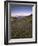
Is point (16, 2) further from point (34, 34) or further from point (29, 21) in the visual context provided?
point (34, 34)

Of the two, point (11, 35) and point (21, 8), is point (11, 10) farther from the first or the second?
point (11, 35)

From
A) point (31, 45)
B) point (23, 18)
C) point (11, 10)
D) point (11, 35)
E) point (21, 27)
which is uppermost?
point (11, 10)

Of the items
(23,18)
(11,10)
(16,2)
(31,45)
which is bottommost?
(31,45)

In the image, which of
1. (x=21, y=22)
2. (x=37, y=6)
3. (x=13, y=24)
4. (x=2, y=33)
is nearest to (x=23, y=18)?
(x=21, y=22)

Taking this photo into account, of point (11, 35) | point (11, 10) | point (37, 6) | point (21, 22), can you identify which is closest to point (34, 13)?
point (37, 6)

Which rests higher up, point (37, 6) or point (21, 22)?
point (37, 6)

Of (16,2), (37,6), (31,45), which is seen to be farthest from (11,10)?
(31,45)

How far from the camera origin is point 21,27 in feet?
4.75

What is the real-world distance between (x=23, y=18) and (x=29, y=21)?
0.11 meters

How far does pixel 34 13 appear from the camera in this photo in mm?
1459

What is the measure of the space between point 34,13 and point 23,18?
0.62 feet

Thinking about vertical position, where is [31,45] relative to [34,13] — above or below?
below

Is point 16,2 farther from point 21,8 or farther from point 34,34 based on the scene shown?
point 34,34

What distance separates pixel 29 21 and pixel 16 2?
35cm
